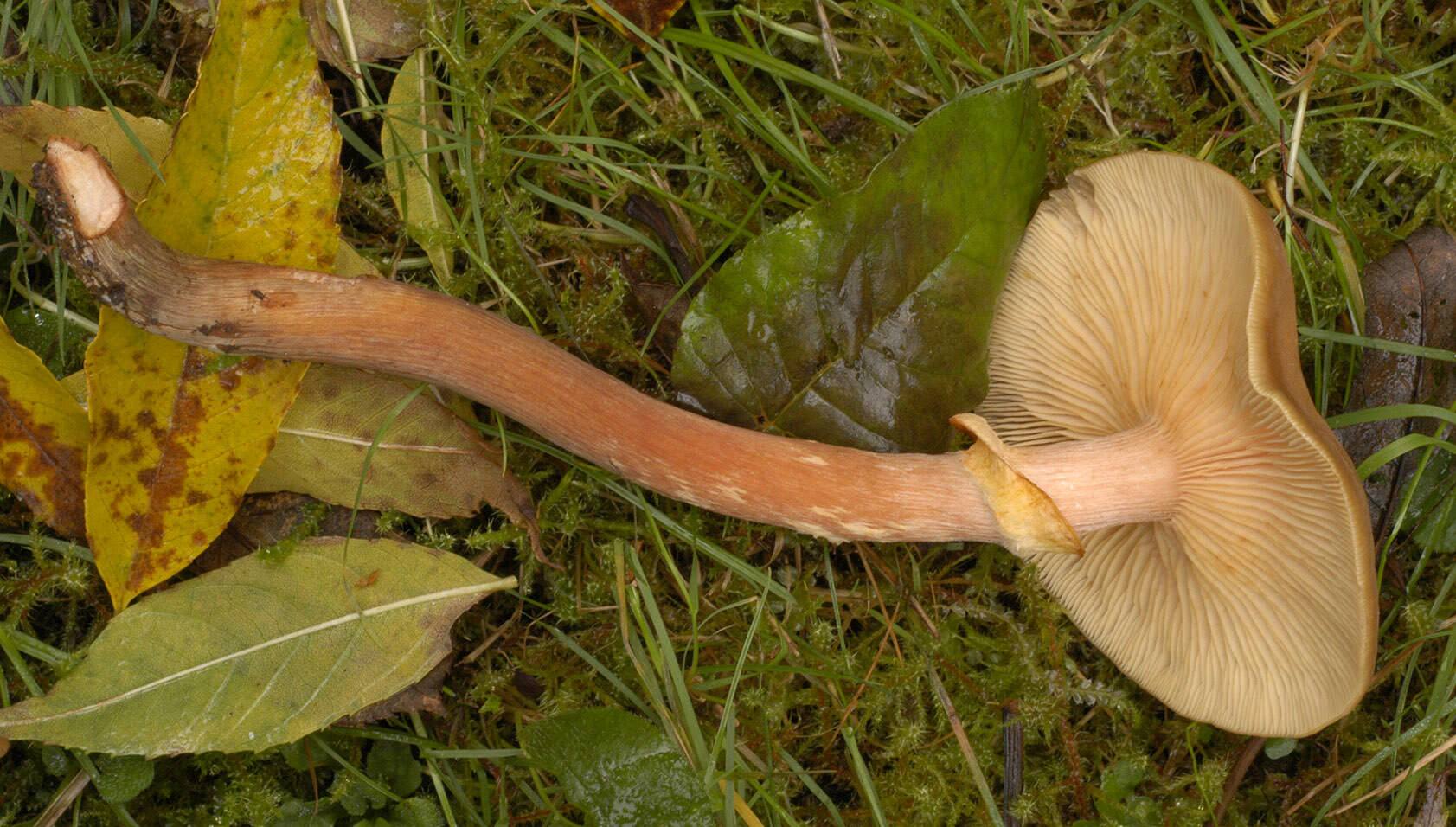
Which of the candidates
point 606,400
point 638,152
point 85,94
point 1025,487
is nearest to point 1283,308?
point 1025,487

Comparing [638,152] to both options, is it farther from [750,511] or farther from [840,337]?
[750,511]

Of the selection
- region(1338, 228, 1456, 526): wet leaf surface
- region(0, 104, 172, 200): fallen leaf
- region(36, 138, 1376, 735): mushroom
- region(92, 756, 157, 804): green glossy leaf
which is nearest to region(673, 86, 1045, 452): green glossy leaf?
region(36, 138, 1376, 735): mushroom

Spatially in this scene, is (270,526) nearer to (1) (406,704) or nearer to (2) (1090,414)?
(1) (406,704)

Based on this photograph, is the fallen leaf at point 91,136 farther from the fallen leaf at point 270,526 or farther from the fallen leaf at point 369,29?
the fallen leaf at point 270,526

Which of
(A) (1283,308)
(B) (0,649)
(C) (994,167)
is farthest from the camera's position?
(B) (0,649)

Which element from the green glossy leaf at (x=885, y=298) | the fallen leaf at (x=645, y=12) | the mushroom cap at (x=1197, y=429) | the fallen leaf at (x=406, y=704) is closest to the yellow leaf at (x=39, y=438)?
the fallen leaf at (x=406, y=704)

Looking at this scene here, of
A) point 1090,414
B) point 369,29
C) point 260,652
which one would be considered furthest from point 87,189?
point 1090,414
